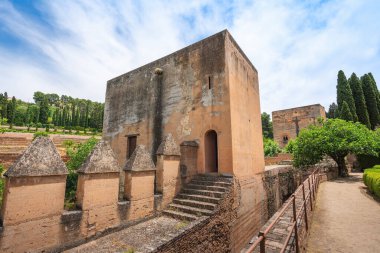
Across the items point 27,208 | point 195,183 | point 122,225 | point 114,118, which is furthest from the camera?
point 114,118

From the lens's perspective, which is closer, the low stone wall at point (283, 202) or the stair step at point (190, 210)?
the low stone wall at point (283, 202)

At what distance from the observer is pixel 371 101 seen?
1141 inches

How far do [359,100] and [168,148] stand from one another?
3251 centimetres

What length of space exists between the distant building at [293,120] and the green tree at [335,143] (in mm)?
12066

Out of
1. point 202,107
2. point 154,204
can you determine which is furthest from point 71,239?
point 202,107

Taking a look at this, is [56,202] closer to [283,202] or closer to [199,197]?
[199,197]

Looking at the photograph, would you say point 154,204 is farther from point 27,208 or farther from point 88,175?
point 27,208

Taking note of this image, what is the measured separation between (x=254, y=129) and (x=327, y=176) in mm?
10832

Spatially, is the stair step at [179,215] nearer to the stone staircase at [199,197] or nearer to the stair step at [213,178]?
the stone staircase at [199,197]

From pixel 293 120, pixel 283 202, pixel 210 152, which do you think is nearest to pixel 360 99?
pixel 293 120

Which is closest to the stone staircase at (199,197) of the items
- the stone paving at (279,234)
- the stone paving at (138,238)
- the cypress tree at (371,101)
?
the stone paving at (138,238)

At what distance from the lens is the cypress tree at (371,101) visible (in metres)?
28.6

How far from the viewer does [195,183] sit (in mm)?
8344

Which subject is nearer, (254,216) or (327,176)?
(254,216)
